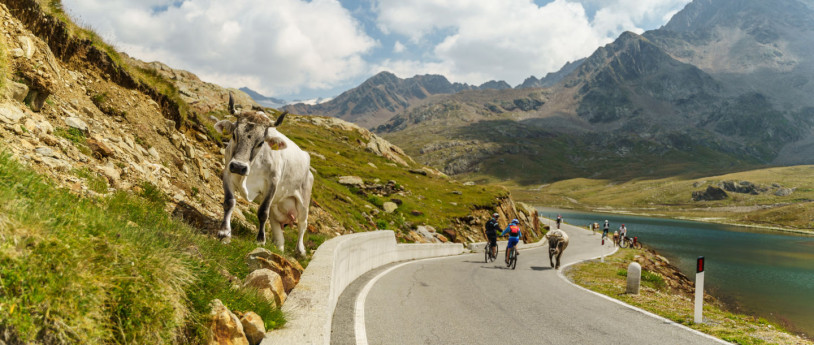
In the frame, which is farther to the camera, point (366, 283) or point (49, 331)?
point (366, 283)

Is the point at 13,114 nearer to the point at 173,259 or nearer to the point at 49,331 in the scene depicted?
the point at 173,259

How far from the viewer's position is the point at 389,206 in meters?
38.7

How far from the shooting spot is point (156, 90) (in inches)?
579

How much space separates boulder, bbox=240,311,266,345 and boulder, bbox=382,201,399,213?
106 feet

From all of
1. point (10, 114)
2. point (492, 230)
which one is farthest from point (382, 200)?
point (10, 114)

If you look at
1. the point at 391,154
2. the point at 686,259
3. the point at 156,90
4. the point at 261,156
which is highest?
the point at 391,154

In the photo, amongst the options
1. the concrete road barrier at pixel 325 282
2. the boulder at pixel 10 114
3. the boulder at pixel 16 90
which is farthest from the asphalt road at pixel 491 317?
the boulder at pixel 16 90

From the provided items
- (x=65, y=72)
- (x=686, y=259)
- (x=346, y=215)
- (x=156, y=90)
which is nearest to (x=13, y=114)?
(x=65, y=72)

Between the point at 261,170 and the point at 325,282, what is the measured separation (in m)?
3.15

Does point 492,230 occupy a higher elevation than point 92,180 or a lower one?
lower

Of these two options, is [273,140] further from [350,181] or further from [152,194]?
[350,181]

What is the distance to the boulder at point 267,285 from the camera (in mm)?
6202

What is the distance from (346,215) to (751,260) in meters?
62.2

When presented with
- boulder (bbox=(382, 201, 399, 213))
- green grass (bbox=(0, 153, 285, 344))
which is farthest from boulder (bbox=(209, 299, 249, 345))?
boulder (bbox=(382, 201, 399, 213))
